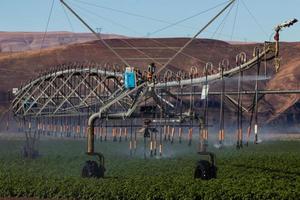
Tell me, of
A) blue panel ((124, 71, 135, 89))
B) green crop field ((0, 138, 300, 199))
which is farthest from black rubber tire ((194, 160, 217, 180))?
blue panel ((124, 71, 135, 89))

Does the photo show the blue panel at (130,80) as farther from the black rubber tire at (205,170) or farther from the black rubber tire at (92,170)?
the black rubber tire at (205,170)

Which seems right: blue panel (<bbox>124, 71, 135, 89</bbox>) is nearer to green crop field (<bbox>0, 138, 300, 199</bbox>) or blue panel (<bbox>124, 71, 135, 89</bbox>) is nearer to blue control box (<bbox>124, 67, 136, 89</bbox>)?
blue control box (<bbox>124, 67, 136, 89</bbox>)

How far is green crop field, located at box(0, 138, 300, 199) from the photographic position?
2994 cm

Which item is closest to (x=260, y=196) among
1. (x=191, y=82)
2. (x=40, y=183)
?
(x=40, y=183)

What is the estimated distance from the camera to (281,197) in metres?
28.8

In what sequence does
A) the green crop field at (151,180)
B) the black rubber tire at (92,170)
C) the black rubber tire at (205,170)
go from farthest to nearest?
the black rubber tire at (92,170)
the black rubber tire at (205,170)
the green crop field at (151,180)

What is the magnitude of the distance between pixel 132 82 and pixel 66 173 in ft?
22.2

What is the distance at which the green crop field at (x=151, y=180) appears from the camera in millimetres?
29938

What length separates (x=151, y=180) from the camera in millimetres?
34406

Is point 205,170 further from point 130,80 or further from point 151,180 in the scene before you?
point 130,80

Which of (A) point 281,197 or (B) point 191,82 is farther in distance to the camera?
(B) point 191,82

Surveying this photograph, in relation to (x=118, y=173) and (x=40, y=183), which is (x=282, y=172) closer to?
(x=118, y=173)

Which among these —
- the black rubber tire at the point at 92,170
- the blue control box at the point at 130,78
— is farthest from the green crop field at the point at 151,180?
the blue control box at the point at 130,78

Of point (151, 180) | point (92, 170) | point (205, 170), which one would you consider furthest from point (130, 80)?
point (151, 180)
